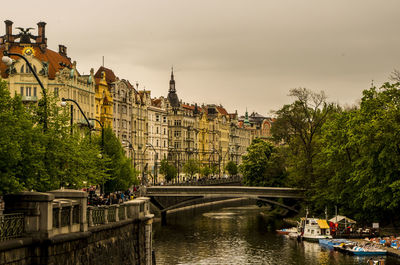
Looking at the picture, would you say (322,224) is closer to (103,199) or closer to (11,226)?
(103,199)

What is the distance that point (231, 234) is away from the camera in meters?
80.3

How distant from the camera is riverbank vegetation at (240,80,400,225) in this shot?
68.5m

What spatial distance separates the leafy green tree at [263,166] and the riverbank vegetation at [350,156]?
2767 mm

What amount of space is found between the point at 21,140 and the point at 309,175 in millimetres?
63710

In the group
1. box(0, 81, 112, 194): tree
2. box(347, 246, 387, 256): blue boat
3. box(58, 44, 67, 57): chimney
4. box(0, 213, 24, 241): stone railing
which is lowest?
box(347, 246, 387, 256): blue boat

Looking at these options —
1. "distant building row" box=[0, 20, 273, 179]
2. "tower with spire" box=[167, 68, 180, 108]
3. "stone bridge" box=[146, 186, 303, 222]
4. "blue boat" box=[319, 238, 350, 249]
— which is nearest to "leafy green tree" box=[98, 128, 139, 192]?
"distant building row" box=[0, 20, 273, 179]

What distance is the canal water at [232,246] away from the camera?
61125 mm

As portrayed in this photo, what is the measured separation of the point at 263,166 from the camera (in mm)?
112250

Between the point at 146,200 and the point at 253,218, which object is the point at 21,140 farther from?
the point at 253,218

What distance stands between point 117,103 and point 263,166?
30.6 meters

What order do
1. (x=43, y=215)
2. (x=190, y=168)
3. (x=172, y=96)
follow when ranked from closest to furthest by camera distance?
(x=43, y=215) < (x=190, y=168) < (x=172, y=96)

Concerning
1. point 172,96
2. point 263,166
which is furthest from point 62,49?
point 172,96

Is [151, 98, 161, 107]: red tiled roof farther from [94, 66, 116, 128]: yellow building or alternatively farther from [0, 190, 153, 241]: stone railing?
[0, 190, 153, 241]: stone railing

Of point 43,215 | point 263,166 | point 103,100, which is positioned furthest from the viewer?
point 103,100
